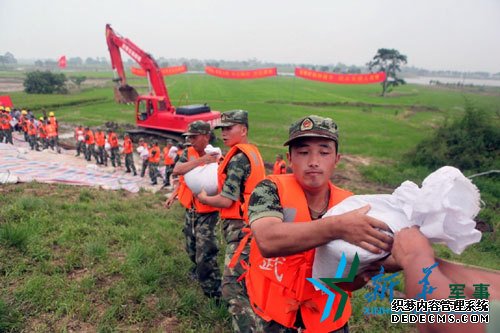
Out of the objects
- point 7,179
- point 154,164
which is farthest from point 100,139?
point 7,179

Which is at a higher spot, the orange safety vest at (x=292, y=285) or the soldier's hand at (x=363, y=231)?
the soldier's hand at (x=363, y=231)

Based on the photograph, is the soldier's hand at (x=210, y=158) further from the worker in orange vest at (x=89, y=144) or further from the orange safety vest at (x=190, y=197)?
the worker in orange vest at (x=89, y=144)

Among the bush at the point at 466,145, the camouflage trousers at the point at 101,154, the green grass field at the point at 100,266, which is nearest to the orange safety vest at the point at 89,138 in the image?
the camouflage trousers at the point at 101,154

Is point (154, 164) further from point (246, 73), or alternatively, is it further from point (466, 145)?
point (246, 73)

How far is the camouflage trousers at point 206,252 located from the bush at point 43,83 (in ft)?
135

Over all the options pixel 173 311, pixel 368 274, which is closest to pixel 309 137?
pixel 368 274

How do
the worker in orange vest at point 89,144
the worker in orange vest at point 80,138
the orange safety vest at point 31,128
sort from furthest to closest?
the orange safety vest at point 31,128 → the worker in orange vest at point 80,138 → the worker in orange vest at point 89,144

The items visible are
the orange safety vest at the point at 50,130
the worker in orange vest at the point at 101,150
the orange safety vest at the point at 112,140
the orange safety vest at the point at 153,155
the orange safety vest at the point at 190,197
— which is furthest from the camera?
the orange safety vest at the point at 50,130

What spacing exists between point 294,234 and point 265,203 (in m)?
0.34

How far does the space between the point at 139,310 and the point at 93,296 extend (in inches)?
19.4

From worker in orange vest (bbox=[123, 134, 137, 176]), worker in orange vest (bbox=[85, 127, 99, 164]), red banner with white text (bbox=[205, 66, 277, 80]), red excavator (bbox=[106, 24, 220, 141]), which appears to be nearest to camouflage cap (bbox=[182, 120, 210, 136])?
worker in orange vest (bbox=[123, 134, 137, 176])

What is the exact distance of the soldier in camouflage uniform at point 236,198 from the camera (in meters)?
2.58

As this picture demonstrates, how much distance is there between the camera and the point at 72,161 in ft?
40.2

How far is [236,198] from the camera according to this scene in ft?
9.86
